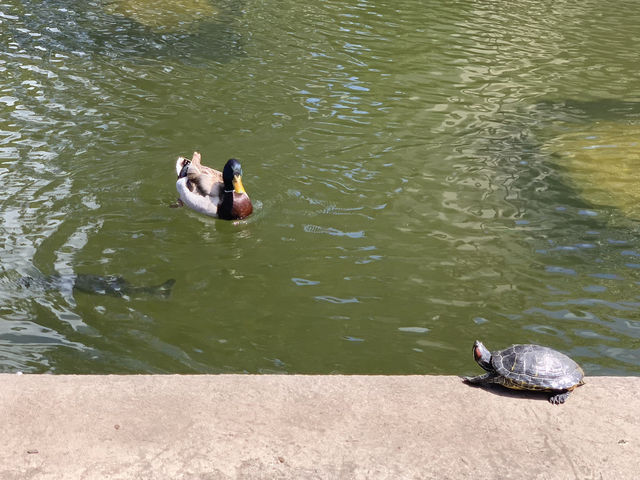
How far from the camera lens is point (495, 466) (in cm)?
401

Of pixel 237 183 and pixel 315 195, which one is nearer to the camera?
pixel 237 183

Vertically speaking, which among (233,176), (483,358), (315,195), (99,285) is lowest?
(99,285)

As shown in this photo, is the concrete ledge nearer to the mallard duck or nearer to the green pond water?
the green pond water

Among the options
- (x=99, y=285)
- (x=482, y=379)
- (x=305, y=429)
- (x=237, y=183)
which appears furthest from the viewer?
(x=237, y=183)

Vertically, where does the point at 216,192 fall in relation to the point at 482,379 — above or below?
below

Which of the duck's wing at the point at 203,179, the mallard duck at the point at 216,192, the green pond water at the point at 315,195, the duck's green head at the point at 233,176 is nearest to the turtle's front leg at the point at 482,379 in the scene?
the green pond water at the point at 315,195

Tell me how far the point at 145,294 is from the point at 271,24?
984 centimetres

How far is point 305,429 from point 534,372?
1502mm

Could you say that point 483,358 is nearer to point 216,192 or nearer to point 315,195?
point 315,195

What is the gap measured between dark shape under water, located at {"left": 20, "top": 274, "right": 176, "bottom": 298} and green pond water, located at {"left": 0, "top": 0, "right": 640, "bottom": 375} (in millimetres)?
36

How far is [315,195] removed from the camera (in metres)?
8.45

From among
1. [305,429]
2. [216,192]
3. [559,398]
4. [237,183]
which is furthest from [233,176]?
[559,398]

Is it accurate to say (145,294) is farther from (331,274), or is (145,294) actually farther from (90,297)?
(331,274)

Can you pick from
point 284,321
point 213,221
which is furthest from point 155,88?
point 284,321
